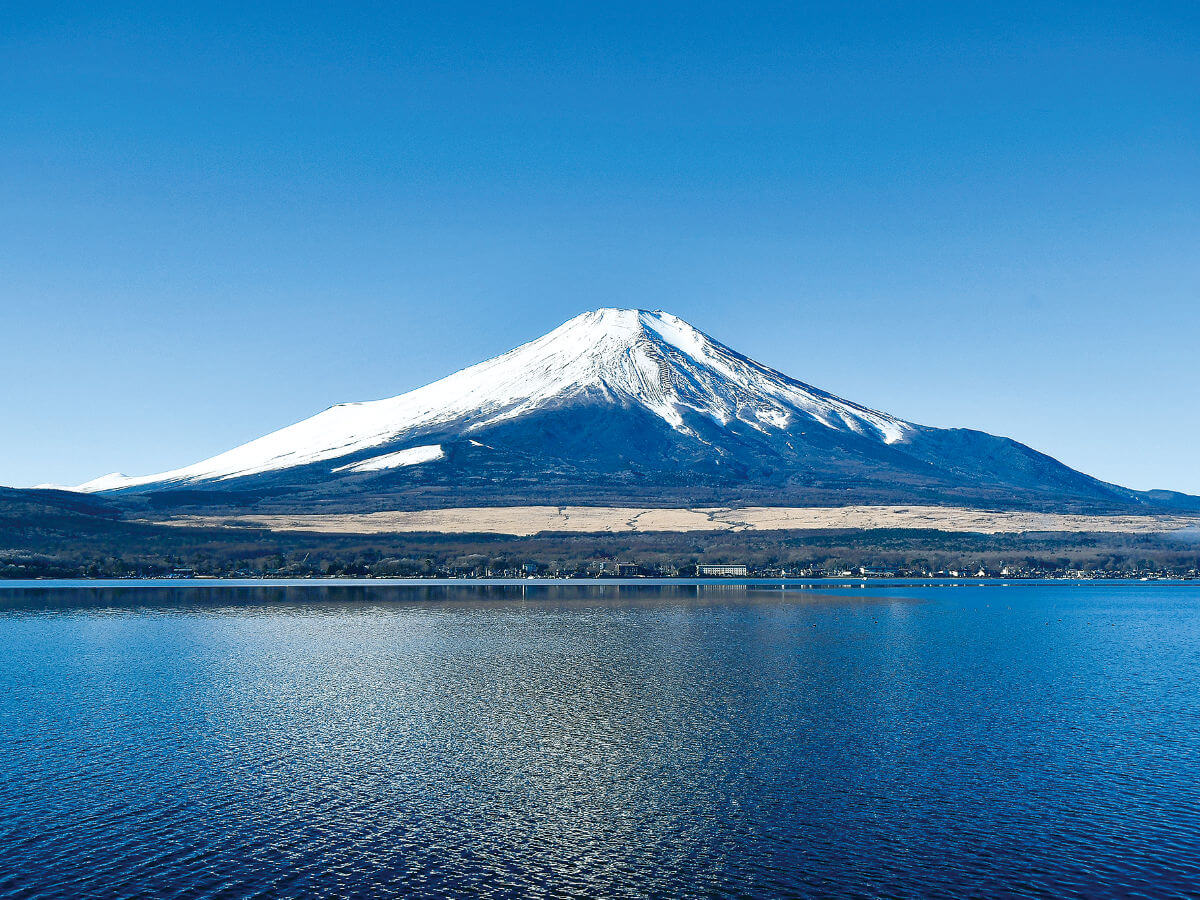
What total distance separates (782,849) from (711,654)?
3978 cm

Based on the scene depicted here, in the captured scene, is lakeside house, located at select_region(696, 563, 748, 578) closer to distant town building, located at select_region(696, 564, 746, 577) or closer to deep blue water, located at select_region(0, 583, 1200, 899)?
distant town building, located at select_region(696, 564, 746, 577)

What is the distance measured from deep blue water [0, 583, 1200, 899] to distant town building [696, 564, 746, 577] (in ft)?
361

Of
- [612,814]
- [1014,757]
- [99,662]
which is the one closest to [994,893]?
[612,814]

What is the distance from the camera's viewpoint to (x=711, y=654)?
66.0 metres

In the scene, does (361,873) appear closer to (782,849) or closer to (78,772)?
(782,849)

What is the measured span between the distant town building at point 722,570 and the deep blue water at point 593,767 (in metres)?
110

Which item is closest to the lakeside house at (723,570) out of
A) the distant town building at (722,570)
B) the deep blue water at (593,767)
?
the distant town building at (722,570)

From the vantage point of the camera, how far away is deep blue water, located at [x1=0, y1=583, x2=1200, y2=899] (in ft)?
81.4

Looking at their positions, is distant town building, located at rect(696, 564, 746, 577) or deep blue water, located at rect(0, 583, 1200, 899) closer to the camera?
deep blue water, located at rect(0, 583, 1200, 899)

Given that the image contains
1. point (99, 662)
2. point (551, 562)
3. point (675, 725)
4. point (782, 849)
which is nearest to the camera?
point (782, 849)

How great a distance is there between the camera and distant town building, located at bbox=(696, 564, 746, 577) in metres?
184

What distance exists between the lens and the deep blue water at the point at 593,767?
24.8m

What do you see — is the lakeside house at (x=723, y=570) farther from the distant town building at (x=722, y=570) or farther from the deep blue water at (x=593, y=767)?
the deep blue water at (x=593, y=767)

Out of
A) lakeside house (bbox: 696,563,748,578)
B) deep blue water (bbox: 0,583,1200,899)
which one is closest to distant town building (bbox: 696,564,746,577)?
lakeside house (bbox: 696,563,748,578)
